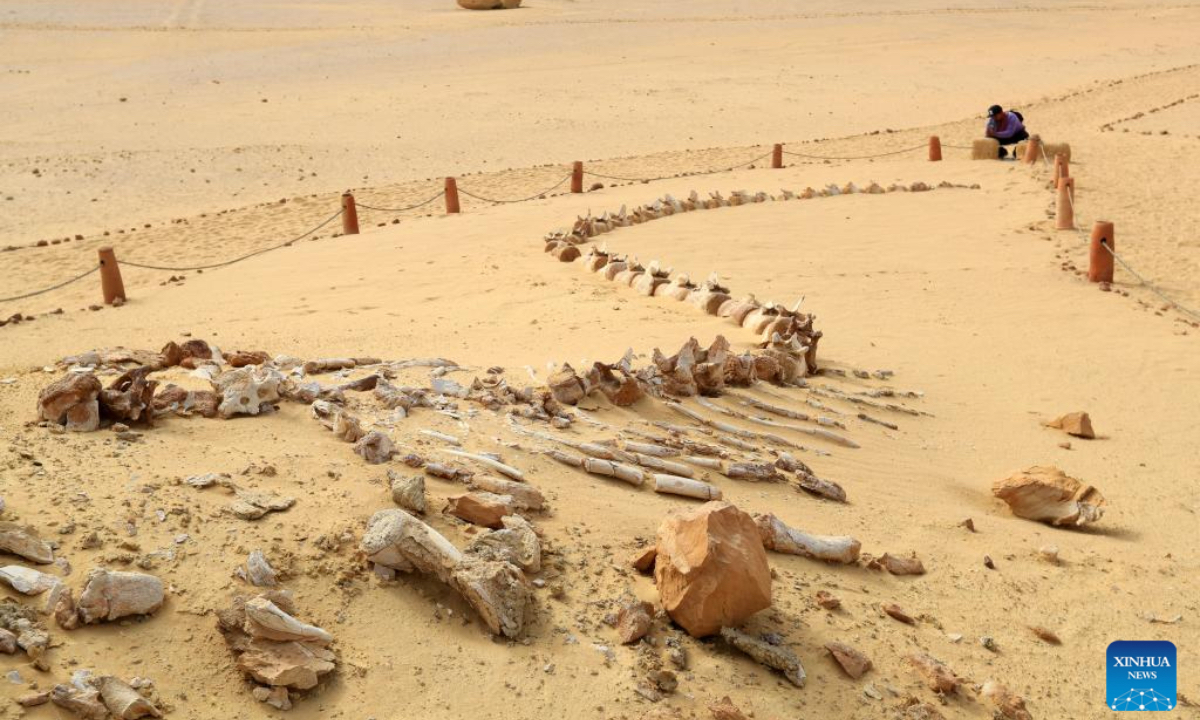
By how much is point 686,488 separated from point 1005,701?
5.82 ft

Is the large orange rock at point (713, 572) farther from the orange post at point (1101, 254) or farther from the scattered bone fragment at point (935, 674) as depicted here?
the orange post at point (1101, 254)

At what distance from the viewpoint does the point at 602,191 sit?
16891 mm

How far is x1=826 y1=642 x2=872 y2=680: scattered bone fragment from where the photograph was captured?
4.02 meters

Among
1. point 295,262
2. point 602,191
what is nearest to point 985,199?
point 602,191

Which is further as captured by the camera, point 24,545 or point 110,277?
point 110,277

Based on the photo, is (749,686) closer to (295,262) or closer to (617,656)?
(617,656)

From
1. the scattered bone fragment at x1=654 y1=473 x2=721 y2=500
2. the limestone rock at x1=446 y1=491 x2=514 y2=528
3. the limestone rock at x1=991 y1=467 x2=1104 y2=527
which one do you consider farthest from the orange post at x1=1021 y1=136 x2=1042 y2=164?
the limestone rock at x1=446 y1=491 x2=514 y2=528

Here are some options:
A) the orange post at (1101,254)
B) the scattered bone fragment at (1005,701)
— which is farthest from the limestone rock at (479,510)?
the orange post at (1101,254)

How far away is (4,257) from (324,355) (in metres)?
8.06

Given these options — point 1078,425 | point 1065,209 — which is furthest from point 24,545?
point 1065,209

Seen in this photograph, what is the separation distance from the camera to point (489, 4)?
46938 mm

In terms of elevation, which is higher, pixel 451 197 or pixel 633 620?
pixel 451 197

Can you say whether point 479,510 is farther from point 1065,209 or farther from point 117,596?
point 1065,209

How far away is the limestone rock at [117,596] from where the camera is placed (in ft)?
11.5
